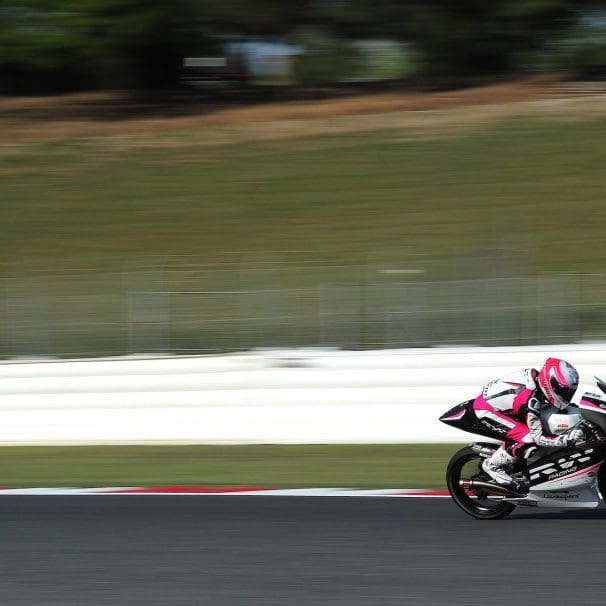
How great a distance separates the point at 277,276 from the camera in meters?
11.9

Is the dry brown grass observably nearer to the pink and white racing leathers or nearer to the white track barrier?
the white track barrier

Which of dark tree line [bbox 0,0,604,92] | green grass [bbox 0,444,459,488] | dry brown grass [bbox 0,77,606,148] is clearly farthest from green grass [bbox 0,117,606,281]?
green grass [bbox 0,444,459,488]

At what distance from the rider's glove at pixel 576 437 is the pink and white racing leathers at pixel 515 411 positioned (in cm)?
5

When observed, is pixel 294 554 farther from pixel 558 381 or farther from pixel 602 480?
pixel 602 480

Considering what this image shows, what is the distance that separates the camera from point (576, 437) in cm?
665

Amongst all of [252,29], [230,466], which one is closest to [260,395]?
[230,466]

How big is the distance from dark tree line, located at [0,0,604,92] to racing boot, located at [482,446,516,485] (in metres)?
18.2

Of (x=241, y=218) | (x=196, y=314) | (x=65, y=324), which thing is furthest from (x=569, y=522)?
(x=241, y=218)

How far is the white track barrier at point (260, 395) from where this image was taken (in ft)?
33.5

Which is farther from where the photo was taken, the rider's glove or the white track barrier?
the white track barrier

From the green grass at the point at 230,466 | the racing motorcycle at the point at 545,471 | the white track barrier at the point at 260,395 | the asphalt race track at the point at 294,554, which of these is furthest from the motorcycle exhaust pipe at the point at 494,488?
the white track barrier at the point at 260,395

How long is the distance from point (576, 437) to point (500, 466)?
511 mm

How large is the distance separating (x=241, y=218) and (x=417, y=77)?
768 centimetres

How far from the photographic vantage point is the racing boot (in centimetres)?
689
